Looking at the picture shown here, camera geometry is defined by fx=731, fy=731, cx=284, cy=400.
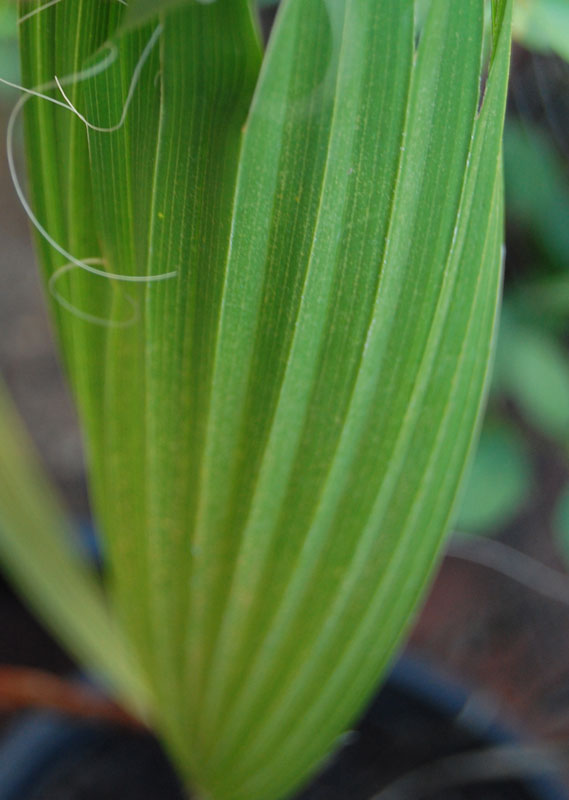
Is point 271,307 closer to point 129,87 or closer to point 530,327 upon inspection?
point 129,87

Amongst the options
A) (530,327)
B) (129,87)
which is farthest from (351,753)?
(129,87)

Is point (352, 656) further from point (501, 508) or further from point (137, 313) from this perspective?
point (501, 508)

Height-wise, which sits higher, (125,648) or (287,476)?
(287,476)

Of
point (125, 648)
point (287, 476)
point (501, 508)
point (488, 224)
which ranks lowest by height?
point (125, 648)

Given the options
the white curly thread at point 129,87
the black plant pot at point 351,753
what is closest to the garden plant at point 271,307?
the white curly thread at point 129,87

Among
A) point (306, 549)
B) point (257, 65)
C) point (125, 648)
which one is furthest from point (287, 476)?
point (125, 648)

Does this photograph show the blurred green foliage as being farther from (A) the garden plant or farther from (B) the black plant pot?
(A) the garden plant
